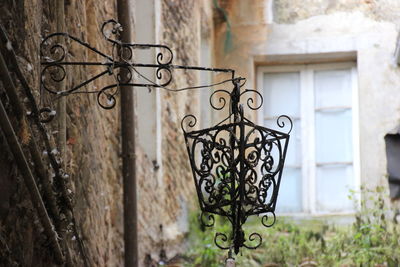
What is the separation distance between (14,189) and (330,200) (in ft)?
22.1

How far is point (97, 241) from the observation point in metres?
6.04

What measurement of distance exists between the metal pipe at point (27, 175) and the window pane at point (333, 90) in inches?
261

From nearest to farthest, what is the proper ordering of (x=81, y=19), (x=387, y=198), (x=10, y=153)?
(x=10, y=153)
(x=81, y=19)
(x=387, y=198)

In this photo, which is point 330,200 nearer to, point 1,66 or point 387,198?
point 387,198

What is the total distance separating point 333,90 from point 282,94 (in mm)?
572

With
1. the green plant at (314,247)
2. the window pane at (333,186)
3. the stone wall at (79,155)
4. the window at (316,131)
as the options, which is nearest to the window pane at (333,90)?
the window at (316,131)

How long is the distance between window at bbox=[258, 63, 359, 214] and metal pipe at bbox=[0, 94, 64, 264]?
249 inches

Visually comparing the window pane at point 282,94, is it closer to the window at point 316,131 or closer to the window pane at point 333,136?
the window at point 316,131

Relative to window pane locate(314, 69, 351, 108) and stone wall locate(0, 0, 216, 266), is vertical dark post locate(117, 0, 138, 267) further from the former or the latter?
window pane locate(314, 69, 351, 108)

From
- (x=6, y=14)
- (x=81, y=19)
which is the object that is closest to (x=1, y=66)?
(x=6, y=14)

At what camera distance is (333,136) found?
1088cm

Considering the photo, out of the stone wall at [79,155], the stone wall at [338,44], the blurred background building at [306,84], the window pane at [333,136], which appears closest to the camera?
the stone wall at [79,155]

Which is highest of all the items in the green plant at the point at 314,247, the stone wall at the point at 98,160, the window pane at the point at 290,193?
the stone wall at the point at 98,160

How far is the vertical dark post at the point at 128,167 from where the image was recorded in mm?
6613
